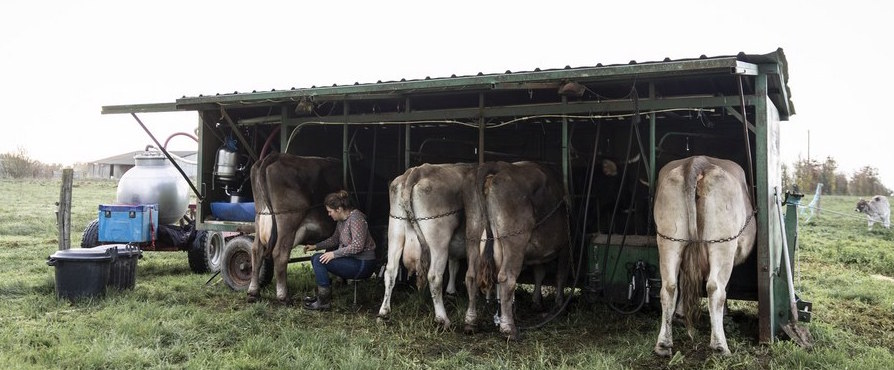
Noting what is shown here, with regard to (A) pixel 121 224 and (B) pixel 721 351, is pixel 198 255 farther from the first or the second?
(B) pixel 721 351

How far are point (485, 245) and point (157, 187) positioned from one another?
6.57 metres

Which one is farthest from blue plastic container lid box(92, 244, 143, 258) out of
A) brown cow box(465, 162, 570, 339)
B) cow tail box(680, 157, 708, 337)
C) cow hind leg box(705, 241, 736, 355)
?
cow hind leg box(705, 241, 736, 355)

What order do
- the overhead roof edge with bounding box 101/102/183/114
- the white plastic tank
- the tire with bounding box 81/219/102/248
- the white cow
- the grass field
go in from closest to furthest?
the grass field, the overhead roof edge with bounding box 101/102/183/114, the tire with bounding box 81/219/102/248, the white plastic tank, the white cow

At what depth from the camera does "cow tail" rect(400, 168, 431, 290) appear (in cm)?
593

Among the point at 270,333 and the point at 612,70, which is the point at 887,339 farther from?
the point at 270,333

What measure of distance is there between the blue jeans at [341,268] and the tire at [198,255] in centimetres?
368

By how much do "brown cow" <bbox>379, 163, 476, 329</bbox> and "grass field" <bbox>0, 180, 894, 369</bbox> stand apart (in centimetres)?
43

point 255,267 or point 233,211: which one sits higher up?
point 233,211

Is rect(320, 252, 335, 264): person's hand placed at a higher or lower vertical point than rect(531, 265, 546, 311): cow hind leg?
higher

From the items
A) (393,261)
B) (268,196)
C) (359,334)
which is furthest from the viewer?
(268,196)

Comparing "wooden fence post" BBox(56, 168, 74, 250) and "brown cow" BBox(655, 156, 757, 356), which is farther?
"wooden fence post" BBox(56, 168, 74, 250)

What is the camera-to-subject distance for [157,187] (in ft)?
Answer: 32.4

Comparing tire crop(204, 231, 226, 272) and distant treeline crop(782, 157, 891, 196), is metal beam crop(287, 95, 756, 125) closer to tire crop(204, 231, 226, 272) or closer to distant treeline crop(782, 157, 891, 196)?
tire crop(204, 231, 226, 272)

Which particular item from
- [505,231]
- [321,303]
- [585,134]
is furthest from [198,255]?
[585,134]
